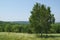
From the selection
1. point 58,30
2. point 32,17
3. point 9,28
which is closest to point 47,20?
point 32,17

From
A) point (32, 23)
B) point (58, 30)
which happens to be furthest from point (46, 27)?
point (58, 30)

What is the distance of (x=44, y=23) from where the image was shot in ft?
196

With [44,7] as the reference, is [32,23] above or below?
below

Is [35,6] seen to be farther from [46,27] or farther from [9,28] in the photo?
[9,28]

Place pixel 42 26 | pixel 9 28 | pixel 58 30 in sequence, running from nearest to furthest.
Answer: pixel 42 26
pixel 58 30
pixel 9 28

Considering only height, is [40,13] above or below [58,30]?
above

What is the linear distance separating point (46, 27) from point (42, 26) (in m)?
1.66

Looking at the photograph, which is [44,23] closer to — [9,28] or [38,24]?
[38,24]

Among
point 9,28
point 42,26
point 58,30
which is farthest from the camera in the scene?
point 9,28

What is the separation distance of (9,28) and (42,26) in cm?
4085

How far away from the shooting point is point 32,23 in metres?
60.0

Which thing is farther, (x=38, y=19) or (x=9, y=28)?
(x=9, y=28)

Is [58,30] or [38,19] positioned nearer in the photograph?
[38,19]

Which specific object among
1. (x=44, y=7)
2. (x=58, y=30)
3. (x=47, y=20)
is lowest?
(x=58, y=30)
